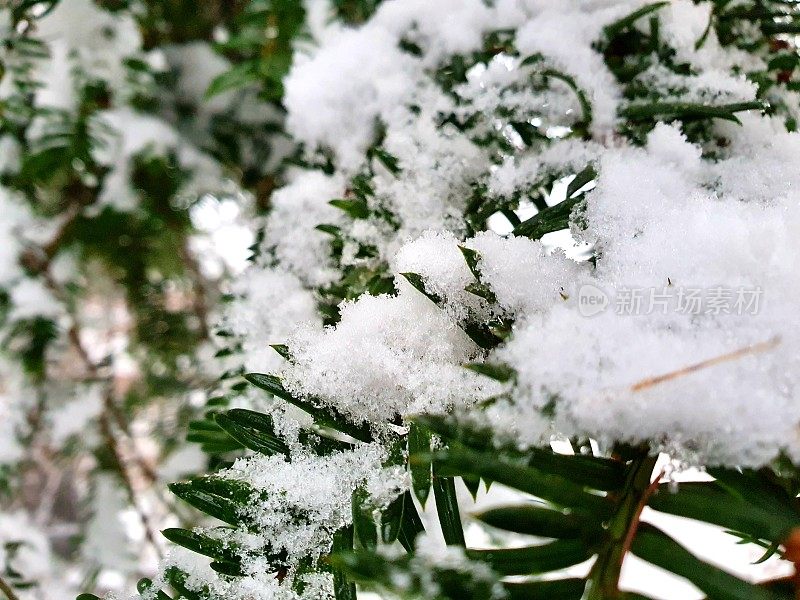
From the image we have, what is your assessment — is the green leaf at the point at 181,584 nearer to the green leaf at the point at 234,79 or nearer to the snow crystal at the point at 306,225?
the snow crystal at the point at 306,225

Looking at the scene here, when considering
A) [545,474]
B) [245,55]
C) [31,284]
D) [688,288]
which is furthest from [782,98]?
[31,284]

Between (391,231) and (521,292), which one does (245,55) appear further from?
(521,292)

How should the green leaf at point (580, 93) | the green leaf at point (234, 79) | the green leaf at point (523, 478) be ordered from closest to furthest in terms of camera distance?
1. the green leaf at point (523, 478)
2. the green leaf at point (580, 93)
3. the green leaf at point (234, 79)

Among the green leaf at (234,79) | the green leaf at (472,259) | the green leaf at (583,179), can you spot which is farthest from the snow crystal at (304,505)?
the green leaf at (234,79)

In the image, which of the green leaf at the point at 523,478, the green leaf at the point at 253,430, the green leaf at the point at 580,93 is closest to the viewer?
the green leaf at the point at 523,478

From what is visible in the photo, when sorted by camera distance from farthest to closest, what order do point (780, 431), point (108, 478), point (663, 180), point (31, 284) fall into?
point (108, 478) → point (31, 284) → point (663, 180) → point (780, 431)

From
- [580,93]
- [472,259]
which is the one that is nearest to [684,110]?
[580,93]

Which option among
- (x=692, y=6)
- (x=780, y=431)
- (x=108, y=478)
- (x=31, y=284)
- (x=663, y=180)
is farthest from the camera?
(x=108, y=478)
